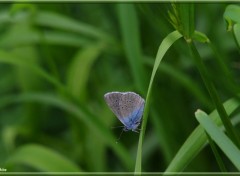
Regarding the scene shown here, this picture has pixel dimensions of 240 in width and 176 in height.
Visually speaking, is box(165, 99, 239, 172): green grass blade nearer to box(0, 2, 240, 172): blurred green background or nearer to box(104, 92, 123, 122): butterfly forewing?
box(104, 92, 123, 122): butterfly forewing

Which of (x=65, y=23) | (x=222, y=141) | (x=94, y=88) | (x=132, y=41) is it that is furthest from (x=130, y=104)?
(x=94, y=88)

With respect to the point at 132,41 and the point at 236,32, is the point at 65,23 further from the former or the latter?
the point at 236,32

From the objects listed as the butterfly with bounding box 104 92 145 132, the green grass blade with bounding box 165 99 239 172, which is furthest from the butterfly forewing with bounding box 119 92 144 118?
the green grass blade with bounding box 165 99 239 172

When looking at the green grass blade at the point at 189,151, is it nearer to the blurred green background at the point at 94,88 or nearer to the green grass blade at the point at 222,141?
the green grass blade at the point at 222,141

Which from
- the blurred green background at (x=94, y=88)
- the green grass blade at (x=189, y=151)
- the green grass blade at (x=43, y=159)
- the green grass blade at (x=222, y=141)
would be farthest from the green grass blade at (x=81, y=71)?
the green grass blade at (x=222, y=141)

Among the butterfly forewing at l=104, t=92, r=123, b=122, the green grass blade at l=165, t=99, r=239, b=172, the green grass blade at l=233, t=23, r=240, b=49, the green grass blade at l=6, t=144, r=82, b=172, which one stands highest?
the green grass blade at l=233, t=23, r=240, b=49

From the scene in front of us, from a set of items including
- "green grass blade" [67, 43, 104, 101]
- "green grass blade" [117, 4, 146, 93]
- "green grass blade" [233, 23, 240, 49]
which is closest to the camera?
"green grass blade" [233, 23, 240, 49]

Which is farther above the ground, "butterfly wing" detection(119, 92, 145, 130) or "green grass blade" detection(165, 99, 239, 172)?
"butterfly wing" detection(119, 92, 145, 130)

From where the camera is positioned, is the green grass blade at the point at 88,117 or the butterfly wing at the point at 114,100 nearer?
Answer: the butterfly wing at the point at 114,100
